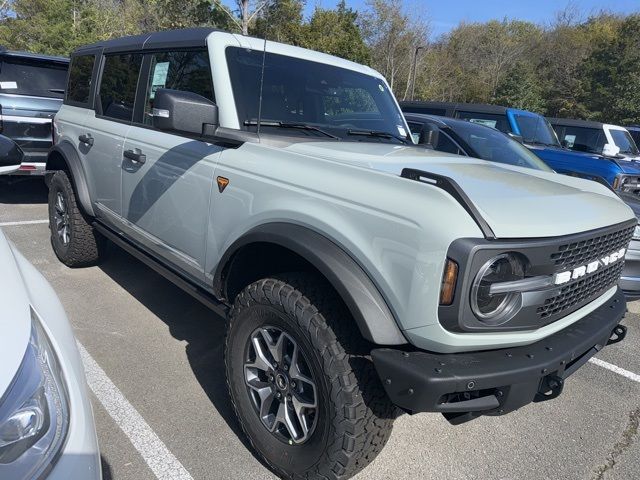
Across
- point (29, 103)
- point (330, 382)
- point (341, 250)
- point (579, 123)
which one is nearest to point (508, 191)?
point (341, 250)

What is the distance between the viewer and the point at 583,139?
11.1 metres

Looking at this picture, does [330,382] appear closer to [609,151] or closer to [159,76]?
[159,76]

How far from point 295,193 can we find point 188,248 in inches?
40.1

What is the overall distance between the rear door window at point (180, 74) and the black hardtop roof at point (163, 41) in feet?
0.18

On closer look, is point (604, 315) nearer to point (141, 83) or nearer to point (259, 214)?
point (259, 214)

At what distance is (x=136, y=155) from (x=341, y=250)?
1.97 meters

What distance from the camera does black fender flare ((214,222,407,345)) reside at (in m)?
1.77

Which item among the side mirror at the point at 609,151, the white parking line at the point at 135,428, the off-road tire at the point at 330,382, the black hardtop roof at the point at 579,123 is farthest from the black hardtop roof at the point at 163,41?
the black hardtop roof at the point at 579,123

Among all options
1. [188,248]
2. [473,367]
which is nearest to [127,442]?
[188,248]

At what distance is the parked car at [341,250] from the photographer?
1.72 m

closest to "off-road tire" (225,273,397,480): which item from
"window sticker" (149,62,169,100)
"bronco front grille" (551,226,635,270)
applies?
"bronco front grille" (551,226,635,270)

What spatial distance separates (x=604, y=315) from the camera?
2.37 metres

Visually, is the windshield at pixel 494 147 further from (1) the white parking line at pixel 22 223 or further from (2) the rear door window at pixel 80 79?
(1) the white parking line at pixel 22 223

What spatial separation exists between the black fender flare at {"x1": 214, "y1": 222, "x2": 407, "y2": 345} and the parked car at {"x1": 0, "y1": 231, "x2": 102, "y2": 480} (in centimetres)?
92
